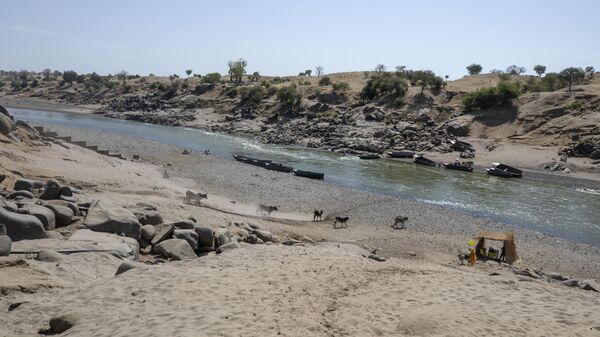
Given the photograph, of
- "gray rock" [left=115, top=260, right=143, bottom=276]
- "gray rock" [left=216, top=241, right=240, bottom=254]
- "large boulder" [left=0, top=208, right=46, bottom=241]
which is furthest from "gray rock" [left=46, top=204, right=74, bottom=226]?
"gray rock" [left=216, top=241, right=240, bottom=254]

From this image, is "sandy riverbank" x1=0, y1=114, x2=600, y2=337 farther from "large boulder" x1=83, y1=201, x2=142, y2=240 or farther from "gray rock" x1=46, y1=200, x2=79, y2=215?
"gray rock" x1=46, y1=200, x2=79, y2=215

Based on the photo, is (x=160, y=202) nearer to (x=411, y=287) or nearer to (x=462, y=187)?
(x=411, y=287)

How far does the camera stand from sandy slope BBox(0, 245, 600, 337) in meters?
9.34

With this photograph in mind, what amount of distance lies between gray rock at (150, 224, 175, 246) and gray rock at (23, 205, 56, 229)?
2.95 meters

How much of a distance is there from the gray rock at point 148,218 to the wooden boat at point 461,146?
4384cm

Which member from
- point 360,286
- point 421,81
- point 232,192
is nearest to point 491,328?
point 360,286

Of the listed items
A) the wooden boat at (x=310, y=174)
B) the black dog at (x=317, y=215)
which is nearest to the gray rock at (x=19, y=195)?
the black dog at (x=317, y=215)

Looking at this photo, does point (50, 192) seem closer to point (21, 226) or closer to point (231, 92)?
point (21, 226)

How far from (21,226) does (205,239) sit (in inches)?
216

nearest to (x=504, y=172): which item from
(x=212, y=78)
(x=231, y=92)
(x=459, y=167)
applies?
(x=459, y=167)

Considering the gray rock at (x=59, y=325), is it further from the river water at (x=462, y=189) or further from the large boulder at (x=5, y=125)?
the river water at (x=462, y=189)

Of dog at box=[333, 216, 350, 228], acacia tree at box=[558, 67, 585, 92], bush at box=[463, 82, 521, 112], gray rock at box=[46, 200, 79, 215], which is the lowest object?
dog at box=[333, 216, 350, 228]

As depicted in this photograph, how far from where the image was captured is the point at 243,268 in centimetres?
1336

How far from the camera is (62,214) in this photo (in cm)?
1474
